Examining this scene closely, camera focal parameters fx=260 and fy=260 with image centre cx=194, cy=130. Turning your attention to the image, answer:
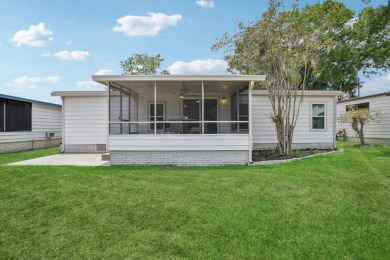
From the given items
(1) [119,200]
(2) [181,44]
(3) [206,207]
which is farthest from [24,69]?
(3) [206,207]

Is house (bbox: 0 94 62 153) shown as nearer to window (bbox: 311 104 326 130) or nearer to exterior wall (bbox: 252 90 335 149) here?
exterior wall (bbox: 252 90 335 149)

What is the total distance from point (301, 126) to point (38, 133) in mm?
13276

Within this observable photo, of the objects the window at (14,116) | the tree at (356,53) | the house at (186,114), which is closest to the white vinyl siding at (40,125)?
the window at (14,116)

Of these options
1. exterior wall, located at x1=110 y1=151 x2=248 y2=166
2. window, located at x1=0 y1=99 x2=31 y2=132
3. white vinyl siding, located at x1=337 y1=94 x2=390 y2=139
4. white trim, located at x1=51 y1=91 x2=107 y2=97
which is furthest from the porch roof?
white vinyl siding, located at x1=337 y1=94 x2=390 y2=139

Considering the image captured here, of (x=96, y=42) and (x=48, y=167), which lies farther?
(x=96, y=42)

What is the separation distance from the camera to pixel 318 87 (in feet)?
80.8

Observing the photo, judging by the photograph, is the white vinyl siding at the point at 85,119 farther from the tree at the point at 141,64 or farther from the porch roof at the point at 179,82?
the tree at the point at 141,64

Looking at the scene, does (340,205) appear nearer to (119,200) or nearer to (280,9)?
(119,200)

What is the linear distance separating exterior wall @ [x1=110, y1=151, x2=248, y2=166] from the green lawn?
151cm

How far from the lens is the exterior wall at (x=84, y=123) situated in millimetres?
11141

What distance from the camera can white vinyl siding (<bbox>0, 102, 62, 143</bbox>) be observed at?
40.1ft

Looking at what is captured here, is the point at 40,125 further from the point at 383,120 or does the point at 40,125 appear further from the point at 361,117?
the point at 383,120

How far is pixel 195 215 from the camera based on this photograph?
12.6ft

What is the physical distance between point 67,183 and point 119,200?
1776 millimetres
